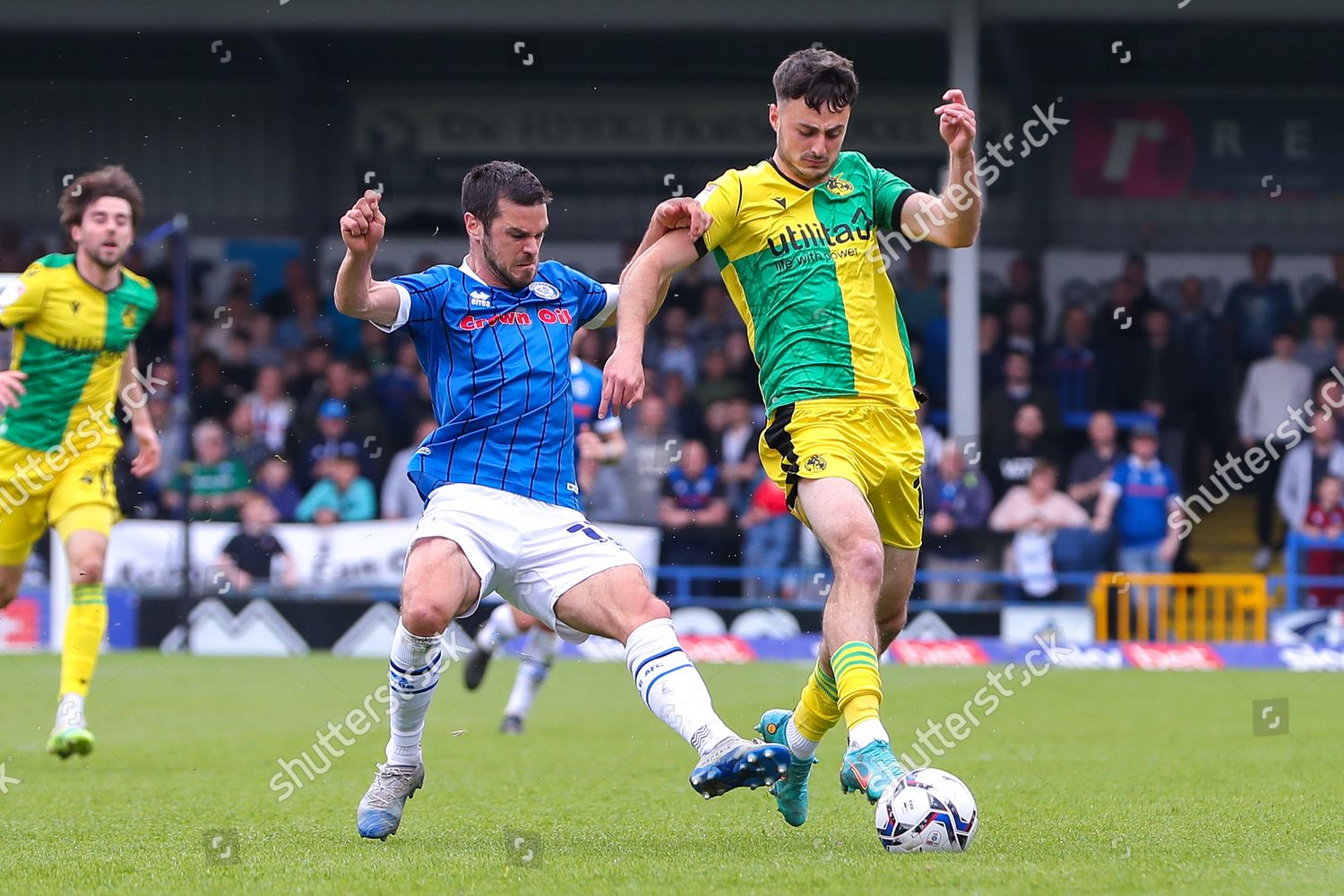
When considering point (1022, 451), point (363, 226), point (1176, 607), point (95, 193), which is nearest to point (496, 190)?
point (363, 226)


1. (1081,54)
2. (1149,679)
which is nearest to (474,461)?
(1149,679)

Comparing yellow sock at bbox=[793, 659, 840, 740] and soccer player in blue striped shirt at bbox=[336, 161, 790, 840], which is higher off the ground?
soccer player in blue striped shirt at bbox=[336, 161, 790, 840]

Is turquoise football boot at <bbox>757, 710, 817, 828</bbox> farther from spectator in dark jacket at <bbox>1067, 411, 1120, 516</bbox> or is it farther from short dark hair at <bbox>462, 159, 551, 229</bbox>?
spectator in dark jacket at <bbox>1067, 411, 1120, 516</bbox>

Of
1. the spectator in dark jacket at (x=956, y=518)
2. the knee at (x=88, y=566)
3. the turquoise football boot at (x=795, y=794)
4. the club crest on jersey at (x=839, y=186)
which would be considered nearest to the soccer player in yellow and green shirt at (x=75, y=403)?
the knee at (x=88, y=566)

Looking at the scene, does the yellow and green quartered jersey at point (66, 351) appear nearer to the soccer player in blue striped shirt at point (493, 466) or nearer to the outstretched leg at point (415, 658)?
the soccer player in blue striped shirt at point (493, 466)

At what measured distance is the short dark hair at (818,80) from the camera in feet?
18.8

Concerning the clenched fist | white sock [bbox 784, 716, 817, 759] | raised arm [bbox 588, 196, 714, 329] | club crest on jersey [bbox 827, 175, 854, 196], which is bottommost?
white sock [bbox 784, 716, 817, 759]

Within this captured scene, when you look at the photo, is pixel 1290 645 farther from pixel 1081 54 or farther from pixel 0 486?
pixel 0 486

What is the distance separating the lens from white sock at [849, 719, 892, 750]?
5.09 meters

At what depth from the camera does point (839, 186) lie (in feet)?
20.0

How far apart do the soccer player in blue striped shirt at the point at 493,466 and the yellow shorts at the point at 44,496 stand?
3.21 m

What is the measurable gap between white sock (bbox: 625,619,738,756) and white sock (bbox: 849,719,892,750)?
0.36 m

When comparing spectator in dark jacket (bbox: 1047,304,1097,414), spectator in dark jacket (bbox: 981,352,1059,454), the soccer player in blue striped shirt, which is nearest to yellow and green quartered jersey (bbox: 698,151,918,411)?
the soccer player in blue striped shirt

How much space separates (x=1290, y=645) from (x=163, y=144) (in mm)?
15174
